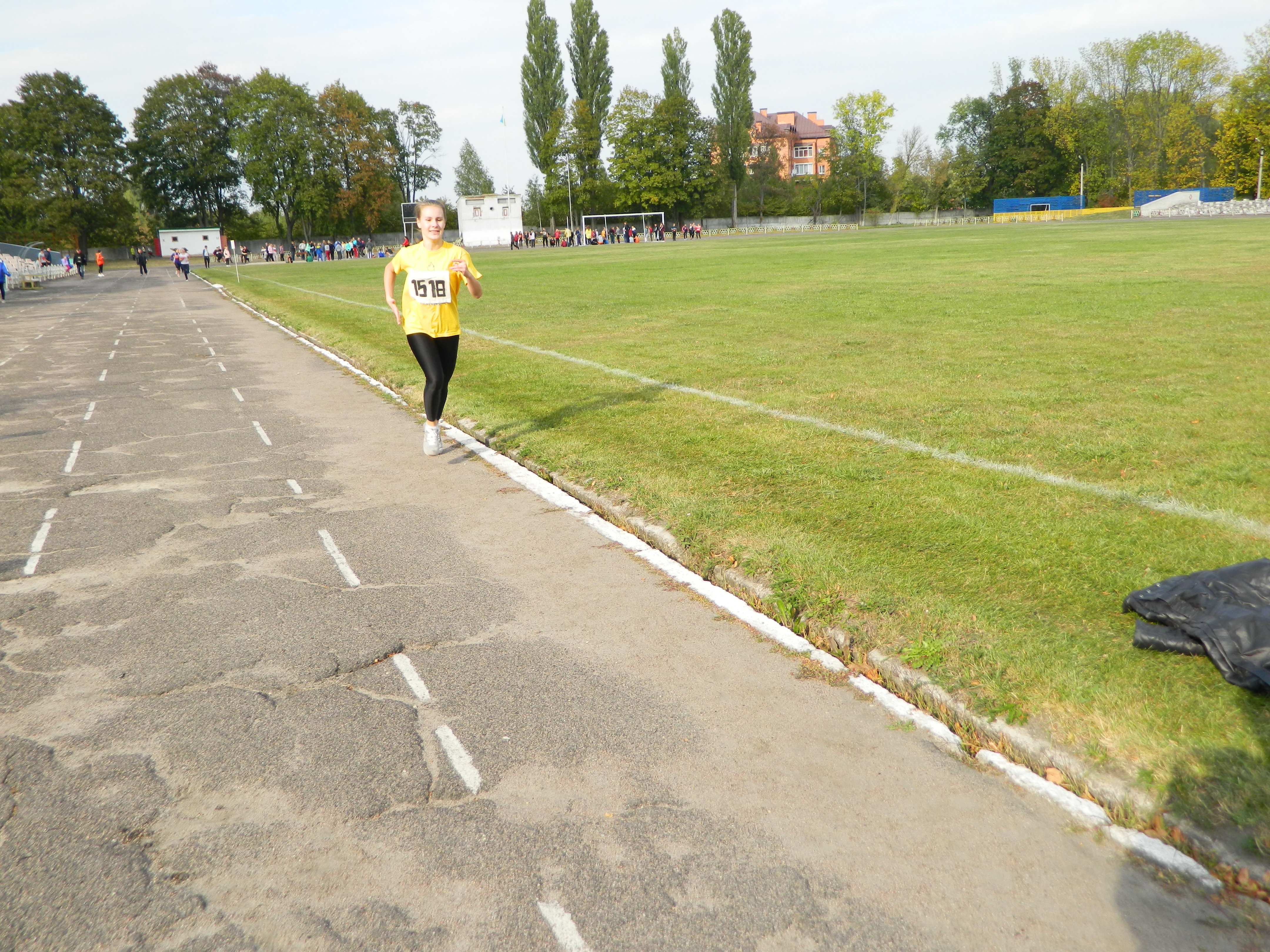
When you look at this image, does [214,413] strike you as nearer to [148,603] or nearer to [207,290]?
[148,603]

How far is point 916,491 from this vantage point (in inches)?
253

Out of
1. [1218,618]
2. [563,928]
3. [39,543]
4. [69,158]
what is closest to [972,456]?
[1218,618]

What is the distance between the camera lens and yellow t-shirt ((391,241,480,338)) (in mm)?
8430

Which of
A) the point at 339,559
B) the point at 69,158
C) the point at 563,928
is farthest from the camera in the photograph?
the point at 69,158

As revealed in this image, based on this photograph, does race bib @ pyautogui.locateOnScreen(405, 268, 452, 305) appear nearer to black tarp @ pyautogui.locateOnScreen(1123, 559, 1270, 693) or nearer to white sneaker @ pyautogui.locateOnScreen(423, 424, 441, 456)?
white sneaker @ pyautogui.locateOnScreen(423, 424, 441, 456)

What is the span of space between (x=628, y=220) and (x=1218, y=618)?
98009mm

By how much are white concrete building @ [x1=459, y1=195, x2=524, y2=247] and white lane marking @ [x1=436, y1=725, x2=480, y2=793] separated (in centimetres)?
8682

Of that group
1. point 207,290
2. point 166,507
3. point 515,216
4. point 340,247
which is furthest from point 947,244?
point 340,247

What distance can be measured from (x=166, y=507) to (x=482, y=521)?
263cm

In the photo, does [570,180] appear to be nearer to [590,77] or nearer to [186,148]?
[590,77]

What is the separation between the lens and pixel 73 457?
927 centimetres

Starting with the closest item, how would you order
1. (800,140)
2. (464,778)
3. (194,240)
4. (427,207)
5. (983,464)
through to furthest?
(464,778)
(983,464)
(427,207)
(194,240)
(800,140)

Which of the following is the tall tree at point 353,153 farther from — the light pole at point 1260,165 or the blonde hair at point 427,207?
the blonde hair at point 427,207

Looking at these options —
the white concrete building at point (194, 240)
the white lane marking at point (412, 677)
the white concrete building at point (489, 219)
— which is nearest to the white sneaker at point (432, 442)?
the white lane marking at point (412, 677)
